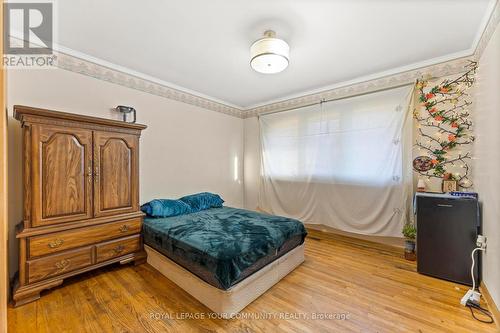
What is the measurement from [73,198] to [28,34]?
1785 mm

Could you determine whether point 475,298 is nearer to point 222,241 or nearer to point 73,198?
point 222,241

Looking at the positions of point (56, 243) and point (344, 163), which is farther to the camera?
point (344, 163)

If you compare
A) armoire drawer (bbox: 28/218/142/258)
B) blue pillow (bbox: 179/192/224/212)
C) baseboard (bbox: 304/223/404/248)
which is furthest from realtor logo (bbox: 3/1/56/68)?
baseboard (bbox: 304/223/404/248)

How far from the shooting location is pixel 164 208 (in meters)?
2.99

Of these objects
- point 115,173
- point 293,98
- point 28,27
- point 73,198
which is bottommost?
point 73,198

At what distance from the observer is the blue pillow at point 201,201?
345cm

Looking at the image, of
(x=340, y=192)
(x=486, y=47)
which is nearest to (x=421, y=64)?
(x=486, y=47)

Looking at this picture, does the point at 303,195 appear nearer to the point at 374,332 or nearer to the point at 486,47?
the point at 374,332

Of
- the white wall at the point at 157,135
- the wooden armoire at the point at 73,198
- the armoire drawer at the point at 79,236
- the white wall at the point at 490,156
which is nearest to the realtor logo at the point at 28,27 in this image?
the white wall at the point at 157,135

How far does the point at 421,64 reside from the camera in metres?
2.79

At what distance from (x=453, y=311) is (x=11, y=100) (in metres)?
4.61

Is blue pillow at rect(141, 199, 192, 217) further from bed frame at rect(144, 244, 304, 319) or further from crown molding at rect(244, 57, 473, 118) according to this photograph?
crown molding at rect(244, 57, 473, 118)

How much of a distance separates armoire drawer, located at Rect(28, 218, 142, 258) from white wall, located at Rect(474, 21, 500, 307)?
139 inches

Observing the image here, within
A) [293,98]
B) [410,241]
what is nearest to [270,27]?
[293,98]
